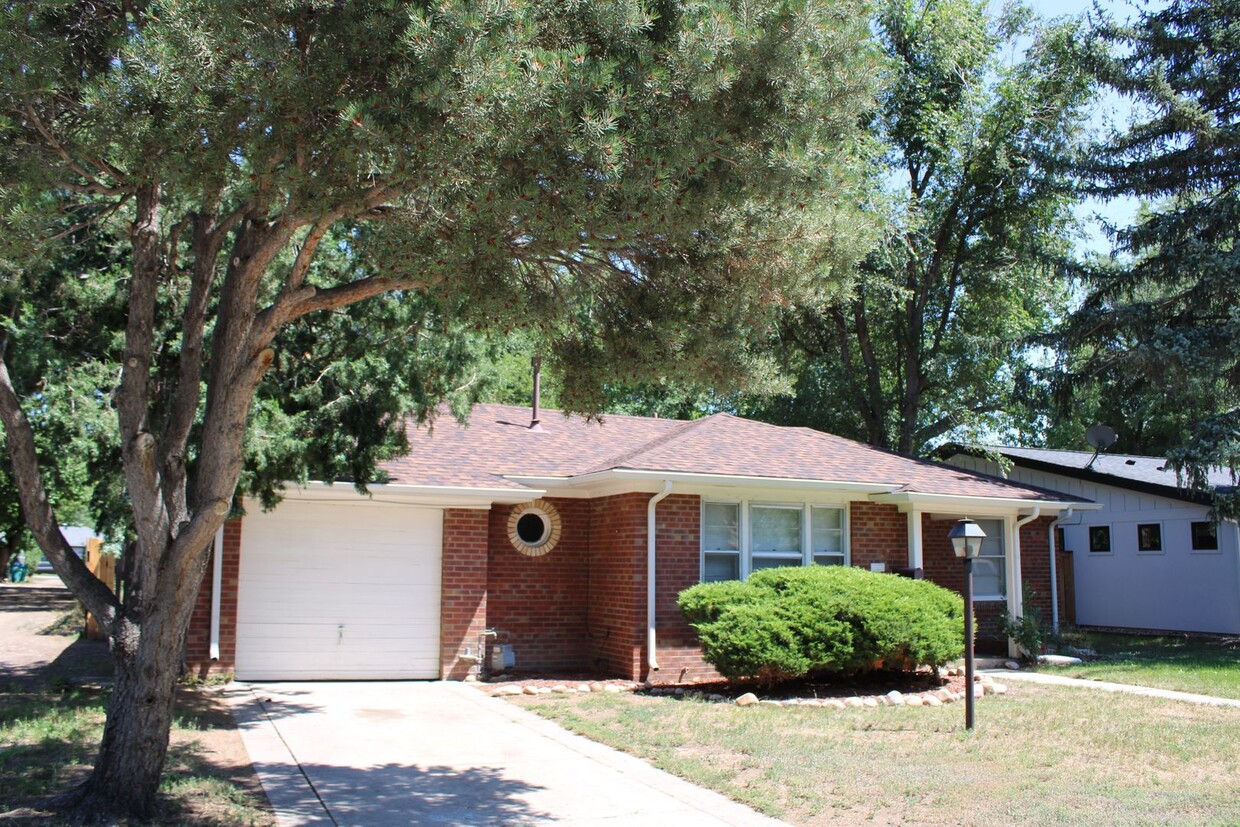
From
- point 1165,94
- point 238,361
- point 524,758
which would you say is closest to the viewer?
point 238,361

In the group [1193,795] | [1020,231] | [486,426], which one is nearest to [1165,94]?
[1020,231]

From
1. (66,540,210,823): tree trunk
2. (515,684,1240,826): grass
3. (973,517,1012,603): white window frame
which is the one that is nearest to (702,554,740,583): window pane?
(515,684,1240,826): grass

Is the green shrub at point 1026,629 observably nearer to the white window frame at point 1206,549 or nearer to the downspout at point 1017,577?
the downspout at point 1017,577

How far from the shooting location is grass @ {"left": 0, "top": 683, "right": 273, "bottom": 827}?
6480 millimetres

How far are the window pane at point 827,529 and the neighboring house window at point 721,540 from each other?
1326 millimetres

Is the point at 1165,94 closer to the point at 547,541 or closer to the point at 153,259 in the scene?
the point at 547,541

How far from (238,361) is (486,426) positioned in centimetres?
1007

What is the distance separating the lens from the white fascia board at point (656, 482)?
1303 centimetres

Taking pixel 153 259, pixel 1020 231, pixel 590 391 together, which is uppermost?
pixel 1020 231

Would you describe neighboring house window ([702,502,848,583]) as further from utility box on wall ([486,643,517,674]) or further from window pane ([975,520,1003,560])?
window pane ([975,520,1003,560])

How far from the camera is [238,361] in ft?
22.5

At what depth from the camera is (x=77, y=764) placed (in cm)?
772

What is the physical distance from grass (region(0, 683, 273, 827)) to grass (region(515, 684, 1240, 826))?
134 inches

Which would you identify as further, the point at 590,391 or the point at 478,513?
the point at 478,513
